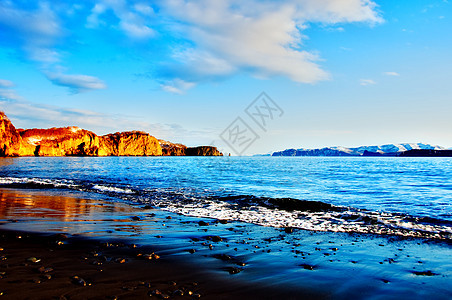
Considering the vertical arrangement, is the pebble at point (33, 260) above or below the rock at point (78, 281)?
below

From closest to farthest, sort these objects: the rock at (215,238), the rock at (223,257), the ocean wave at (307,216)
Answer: the rock at (223,257) → the rock at (215,238) → the ocean wave at (307,216)

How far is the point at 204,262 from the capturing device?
5969 millimetres

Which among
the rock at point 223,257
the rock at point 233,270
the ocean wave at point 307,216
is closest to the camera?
the rock at point 233,270

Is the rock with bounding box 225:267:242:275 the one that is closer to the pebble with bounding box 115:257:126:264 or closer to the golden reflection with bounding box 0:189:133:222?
the pebble with bounding box 115:257:126:264

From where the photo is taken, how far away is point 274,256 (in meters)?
6.58

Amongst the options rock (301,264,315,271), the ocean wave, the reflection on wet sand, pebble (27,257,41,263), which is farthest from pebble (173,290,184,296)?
the ocean wave

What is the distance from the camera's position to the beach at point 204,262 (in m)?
4.48

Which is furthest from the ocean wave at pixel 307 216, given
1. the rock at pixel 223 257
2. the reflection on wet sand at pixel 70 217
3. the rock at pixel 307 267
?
the rock at pixel 223 257

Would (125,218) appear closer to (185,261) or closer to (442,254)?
(185,261)

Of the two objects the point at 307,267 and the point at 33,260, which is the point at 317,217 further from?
the point at 33,260

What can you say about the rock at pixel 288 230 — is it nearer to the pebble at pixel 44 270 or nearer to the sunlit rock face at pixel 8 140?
the pebble at pixel 44 270

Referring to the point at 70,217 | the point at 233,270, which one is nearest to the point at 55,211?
the point at 70,217

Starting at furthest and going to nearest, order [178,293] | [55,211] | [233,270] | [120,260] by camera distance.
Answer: [55,211], [120,260], [233,270], [178,293]

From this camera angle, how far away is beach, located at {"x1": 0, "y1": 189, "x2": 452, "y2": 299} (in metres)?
4.48
